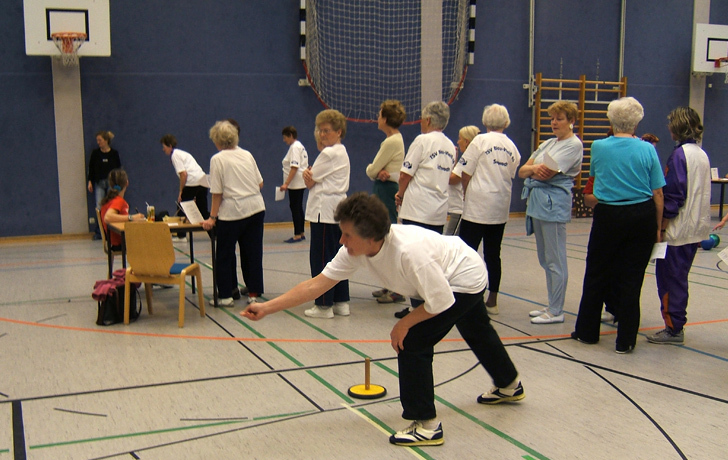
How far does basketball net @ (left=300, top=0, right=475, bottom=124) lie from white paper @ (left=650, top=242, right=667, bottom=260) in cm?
666

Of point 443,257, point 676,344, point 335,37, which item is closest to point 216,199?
point 443,257

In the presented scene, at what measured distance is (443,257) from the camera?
2514mm

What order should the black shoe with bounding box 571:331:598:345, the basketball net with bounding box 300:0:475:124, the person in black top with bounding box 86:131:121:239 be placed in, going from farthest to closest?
the basketball net with bounding box 300:0:475:124
the person in black top with bounding box 86:131:121:239
the black shoe with bounding box 571:331:598:345

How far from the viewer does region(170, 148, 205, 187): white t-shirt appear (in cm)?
792

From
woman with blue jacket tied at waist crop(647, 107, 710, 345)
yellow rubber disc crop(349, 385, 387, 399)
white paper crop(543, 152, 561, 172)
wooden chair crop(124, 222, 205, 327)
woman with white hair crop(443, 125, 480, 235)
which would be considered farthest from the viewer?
woman with white hair crop(443, 125, 480, 235)

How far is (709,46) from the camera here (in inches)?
446

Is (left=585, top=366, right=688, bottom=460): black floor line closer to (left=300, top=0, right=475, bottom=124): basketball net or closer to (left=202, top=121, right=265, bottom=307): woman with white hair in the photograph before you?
(left=202, top=121, right=265, bottom=307): woman with white hair

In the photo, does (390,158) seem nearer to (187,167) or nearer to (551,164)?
(551,164)

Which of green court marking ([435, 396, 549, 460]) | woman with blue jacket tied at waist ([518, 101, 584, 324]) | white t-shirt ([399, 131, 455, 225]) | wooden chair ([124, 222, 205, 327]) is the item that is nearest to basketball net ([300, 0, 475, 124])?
white t-shirt ([399, 131, 455, 225])

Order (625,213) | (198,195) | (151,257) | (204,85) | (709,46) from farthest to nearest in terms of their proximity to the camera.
A: (709,46), (204,85), (198,195), (151,257), (625,213)

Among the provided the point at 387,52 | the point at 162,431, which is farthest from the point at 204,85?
the point at 162,431

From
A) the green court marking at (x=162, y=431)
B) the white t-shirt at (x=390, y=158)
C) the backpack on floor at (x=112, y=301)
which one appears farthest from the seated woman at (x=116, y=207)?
the green court marking at (x=162, y=431)

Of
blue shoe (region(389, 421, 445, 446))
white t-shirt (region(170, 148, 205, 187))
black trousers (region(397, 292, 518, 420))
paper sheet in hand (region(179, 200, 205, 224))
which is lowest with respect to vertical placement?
blue shoe (region(389, 421, 445, 446))

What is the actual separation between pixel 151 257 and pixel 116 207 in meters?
0.95
